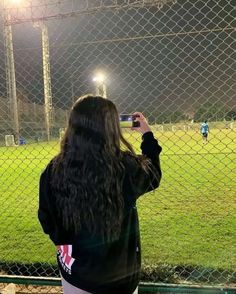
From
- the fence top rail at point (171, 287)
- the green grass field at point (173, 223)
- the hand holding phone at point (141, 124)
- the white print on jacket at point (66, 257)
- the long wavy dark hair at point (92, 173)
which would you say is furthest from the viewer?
the green grass field at point (173, 223)

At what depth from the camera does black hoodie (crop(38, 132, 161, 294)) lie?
230cm

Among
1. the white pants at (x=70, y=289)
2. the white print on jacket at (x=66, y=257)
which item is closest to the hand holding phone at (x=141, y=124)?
the white print on jacket at (x=66, y=257)

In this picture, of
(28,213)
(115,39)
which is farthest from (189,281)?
(28,213)

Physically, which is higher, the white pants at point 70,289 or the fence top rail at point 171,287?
the white pants at point 70,289

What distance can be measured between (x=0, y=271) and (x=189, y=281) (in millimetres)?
2066

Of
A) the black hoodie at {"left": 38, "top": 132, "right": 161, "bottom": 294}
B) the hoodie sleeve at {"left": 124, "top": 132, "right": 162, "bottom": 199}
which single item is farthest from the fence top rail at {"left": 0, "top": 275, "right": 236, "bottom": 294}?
the hoodie sleeve at {"left": 124, "top": 132, "right": 162, "bottom": 199}

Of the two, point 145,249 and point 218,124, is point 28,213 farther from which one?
point 218,124

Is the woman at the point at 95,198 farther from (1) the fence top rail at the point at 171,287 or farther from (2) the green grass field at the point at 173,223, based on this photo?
(2) the green grass field at the point at 173,223

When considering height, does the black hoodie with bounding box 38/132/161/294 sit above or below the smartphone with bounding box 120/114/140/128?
below

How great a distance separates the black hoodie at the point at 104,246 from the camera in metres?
2.30

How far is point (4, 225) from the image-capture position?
6738 millimetres

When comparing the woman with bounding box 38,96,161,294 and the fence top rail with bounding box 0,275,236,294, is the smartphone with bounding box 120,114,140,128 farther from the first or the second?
the fence top rail with bounding box 0,275,236,294

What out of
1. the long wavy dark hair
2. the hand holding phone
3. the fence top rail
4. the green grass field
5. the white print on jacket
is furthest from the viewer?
the green grass field

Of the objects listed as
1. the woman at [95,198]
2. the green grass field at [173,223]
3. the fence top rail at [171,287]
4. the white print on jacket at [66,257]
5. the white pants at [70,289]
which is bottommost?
the green grass field at [173,223]
